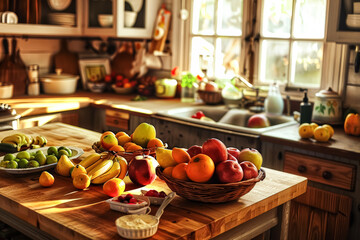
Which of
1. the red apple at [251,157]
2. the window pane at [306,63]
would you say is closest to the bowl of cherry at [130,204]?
the red apple at [251,157]

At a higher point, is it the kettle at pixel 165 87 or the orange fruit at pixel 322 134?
the kettle at pixel 165 87

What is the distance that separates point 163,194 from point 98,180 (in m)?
0.29

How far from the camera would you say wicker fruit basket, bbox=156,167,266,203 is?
144 centimetres

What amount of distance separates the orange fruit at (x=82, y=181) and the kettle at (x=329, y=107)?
1.86m

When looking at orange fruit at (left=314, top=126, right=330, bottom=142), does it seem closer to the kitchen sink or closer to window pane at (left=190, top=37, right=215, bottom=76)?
the kitchen sink

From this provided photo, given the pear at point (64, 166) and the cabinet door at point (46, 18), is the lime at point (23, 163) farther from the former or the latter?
the cabinet door at point (46, 18)

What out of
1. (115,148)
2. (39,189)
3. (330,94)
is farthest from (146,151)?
(330,94)

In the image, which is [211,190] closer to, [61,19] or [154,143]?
[154,143]

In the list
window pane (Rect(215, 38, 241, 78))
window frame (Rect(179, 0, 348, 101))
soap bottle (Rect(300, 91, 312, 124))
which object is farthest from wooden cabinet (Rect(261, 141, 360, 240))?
window pane (Rect(215, 38, 241, 78))

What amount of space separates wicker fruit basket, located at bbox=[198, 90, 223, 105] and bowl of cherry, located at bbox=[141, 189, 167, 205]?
7.35 feet

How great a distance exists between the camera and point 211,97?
12.3 ft

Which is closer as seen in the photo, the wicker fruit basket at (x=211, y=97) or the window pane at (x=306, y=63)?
the window pane at (x=306, y=63)

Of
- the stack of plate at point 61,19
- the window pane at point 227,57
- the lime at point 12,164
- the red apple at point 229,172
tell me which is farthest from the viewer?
the stack of plate at point 61,19

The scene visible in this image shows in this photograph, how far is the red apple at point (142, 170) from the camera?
5.53ft
